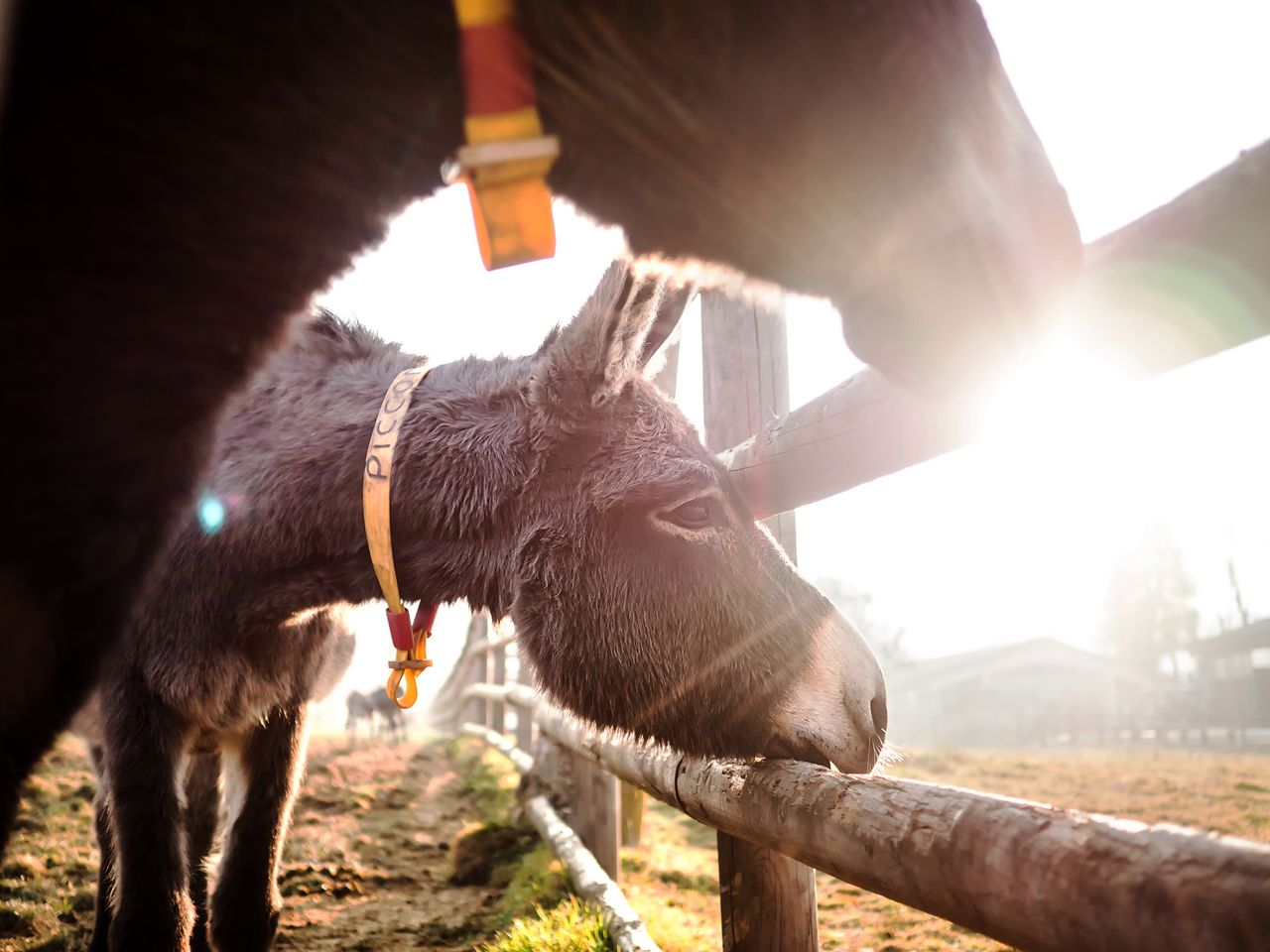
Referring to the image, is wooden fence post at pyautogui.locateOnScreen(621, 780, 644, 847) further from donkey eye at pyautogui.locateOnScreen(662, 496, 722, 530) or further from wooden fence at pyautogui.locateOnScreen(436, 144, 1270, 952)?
donkey eye at pyautogui.locateOnScreen(662, 496, 722, 530)

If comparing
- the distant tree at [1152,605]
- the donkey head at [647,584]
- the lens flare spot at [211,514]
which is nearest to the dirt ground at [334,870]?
the lens flare spot at [211,514]

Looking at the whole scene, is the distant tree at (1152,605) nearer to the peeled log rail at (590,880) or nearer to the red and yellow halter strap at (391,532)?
the peeled log rail at (590,880)

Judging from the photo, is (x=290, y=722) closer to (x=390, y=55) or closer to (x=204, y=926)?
(x=204, y=926)

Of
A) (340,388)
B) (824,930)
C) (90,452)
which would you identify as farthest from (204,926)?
(90,452)

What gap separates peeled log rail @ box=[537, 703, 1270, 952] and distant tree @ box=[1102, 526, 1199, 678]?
3663cm

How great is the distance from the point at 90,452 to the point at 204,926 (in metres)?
3.28

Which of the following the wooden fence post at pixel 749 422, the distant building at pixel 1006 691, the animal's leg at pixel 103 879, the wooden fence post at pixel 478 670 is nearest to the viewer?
the wooden fence post at pixel 749 422

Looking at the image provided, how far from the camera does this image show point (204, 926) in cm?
325

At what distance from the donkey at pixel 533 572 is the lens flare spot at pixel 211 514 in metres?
0.03

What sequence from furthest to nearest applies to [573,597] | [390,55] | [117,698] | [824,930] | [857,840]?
[824,930] → [117,698] → [573,597] → [857,840] → [390,55]

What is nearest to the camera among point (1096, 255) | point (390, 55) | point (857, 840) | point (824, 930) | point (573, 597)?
point (390, 55)

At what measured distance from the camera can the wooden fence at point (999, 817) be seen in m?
0.77

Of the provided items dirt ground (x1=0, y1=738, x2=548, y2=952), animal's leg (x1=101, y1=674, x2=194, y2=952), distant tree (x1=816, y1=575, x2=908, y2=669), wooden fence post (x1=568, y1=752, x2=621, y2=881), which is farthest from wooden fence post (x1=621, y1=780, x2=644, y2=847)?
distant tree (x1=816, y1=575, x2=908, y2=669)

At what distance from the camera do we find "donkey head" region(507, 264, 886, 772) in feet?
6.84
